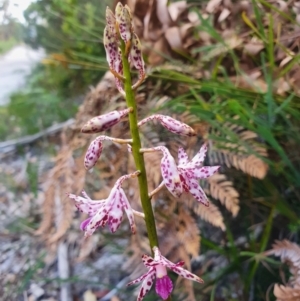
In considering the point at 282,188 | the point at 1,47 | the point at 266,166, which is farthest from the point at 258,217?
the point at 1,47

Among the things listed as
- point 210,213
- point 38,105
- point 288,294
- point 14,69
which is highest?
point 14,69

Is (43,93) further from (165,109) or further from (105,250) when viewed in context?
(165,109)

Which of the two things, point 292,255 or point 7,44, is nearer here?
point 292,255

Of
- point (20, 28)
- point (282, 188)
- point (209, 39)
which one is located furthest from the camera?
point (20, 28)

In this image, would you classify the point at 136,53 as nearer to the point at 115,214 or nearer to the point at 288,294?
the point at 115,214

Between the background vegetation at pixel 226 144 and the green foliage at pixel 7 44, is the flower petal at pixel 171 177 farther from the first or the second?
A: the green foliage at pixel 7 44

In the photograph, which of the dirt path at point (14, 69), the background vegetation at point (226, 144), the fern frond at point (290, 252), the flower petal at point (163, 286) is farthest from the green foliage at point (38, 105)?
the flower petal at point (163, 286)

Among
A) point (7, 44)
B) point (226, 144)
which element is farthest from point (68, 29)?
point (226, 144)

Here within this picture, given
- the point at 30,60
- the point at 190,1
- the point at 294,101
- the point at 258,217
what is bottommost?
the point at 258,217

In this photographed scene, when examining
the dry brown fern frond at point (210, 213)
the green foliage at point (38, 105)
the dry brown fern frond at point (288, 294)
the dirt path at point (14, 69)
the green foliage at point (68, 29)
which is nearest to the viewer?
the dry brown fern frond at point (288, 294)

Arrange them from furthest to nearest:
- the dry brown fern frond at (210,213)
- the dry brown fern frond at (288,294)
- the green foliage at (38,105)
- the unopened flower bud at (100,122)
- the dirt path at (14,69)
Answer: the dirt path at (14,69)
the green foliage at (38,105)
the dry brown fern frond at (210,213)
the dry brown fern frond at (288,294)
the unopened flower bud at (100,122)

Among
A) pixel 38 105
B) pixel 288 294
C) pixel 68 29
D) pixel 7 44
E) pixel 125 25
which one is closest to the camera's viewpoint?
pixel 125 25
